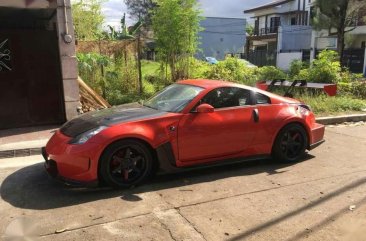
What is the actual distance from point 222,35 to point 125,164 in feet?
166

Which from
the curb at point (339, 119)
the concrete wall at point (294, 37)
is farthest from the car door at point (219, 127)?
the concrete wall at point (294, 37)

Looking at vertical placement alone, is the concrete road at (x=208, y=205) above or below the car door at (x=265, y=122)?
below

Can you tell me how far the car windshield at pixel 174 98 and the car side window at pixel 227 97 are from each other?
0.20 metres

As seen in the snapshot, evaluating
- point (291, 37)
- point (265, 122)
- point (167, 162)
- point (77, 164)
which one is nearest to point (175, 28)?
point (265, 122)

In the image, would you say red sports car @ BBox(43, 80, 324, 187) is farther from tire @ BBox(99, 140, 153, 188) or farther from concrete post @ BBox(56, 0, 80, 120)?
concrete post @ BBox(56, 0, 80, 120)

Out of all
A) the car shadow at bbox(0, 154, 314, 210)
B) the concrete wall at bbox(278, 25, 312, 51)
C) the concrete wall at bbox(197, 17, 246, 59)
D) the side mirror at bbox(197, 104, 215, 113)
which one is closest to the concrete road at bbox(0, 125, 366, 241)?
the car shadow at bbox(0, 154, 314, 210)

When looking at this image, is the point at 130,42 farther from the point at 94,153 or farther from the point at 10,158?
the point at 94,153

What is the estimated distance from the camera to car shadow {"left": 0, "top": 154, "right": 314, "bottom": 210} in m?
5.09

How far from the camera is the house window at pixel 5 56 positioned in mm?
9305

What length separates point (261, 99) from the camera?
651 centimetres

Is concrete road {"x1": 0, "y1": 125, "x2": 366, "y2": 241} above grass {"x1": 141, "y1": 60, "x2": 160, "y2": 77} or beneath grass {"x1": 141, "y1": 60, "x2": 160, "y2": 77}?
beneath

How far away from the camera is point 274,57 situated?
4119cm

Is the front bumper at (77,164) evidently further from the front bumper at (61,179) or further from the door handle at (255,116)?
the door handle at (255,116)

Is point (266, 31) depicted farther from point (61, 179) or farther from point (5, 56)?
point (61, 179)
